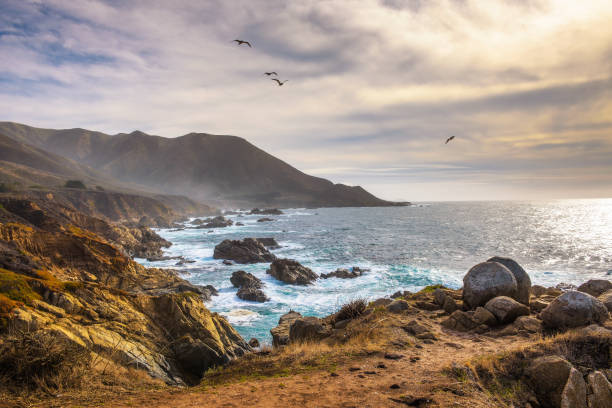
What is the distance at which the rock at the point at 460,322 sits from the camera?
10.8m

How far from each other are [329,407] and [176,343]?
6.61m

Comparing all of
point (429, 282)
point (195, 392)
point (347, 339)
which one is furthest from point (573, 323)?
point (429, 282)

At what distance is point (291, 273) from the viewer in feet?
106

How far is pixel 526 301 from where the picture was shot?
39.8 ft

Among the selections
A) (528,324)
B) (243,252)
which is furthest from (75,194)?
(528,324)

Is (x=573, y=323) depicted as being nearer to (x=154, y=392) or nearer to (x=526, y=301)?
(x=526, y=301)

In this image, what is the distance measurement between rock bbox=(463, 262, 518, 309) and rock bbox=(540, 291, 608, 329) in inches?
82.5

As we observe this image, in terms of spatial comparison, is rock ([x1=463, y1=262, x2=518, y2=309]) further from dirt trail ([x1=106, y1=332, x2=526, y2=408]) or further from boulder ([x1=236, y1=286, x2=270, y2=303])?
boulder ([x1=236, y1=286, x2=270, y2=303])

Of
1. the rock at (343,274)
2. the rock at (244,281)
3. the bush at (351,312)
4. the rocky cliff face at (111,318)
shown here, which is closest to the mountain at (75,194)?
the rock at (244,281)

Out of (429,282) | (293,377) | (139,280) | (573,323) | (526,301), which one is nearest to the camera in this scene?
(293,377)

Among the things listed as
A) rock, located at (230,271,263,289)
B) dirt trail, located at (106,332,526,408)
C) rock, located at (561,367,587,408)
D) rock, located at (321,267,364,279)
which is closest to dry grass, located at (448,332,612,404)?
dirt trail, located at (106,332,526,408)

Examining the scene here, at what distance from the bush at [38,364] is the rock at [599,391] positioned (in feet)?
33.9

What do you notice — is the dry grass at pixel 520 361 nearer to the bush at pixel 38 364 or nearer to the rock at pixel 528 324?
the rock at pixel 528 324

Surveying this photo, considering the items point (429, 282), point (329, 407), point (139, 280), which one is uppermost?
point (329, 407)
